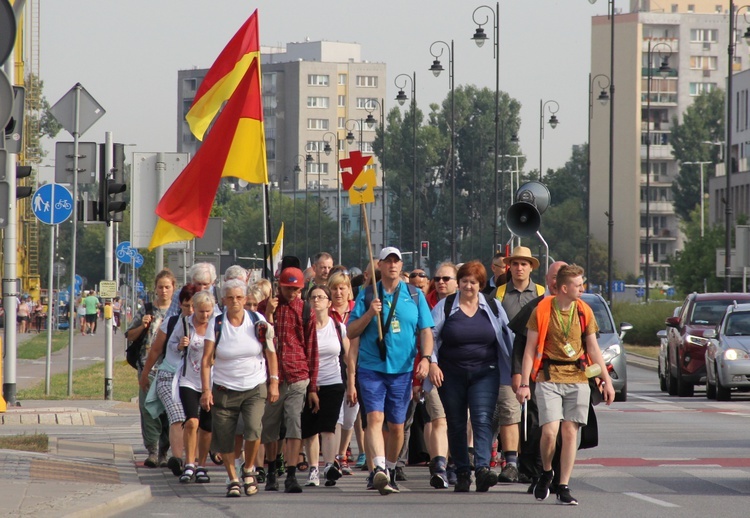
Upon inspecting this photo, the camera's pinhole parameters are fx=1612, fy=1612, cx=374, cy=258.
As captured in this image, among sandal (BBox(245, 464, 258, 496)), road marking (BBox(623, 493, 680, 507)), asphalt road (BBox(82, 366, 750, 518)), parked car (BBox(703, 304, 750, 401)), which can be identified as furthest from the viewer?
parked car (BBox(703, 304, 750, 401))

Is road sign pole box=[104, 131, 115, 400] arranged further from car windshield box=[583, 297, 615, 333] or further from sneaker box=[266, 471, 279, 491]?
sneaker box=[266, 471, 279, 491]

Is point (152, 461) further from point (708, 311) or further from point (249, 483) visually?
point (708, 311)

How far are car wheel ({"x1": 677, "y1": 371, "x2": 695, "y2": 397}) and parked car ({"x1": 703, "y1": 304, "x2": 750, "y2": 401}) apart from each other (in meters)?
0.92

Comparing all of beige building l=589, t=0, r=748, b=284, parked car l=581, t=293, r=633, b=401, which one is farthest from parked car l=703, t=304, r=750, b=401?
beige building l=589, t=0, r=748, b=284

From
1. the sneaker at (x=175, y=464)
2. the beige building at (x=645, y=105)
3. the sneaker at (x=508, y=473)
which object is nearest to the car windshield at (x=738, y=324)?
the sneaker at (x=508, y=473)

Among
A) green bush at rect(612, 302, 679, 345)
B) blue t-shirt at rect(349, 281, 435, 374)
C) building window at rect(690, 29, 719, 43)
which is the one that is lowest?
green bush at rect(612, 302, 679, 345)

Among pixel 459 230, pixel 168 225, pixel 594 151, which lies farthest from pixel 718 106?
pixel 168 225

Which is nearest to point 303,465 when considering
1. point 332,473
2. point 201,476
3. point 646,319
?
point 201,476

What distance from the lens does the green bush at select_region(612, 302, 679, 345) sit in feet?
185

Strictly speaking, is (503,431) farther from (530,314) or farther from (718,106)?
(718,106)

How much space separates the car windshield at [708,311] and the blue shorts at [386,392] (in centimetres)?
1733

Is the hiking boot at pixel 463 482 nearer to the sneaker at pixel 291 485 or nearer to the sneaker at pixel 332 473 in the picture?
the sneaker at pixel 332 473

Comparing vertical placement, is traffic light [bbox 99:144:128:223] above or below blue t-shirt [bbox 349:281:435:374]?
above

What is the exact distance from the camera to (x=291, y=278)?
12.8 metres
